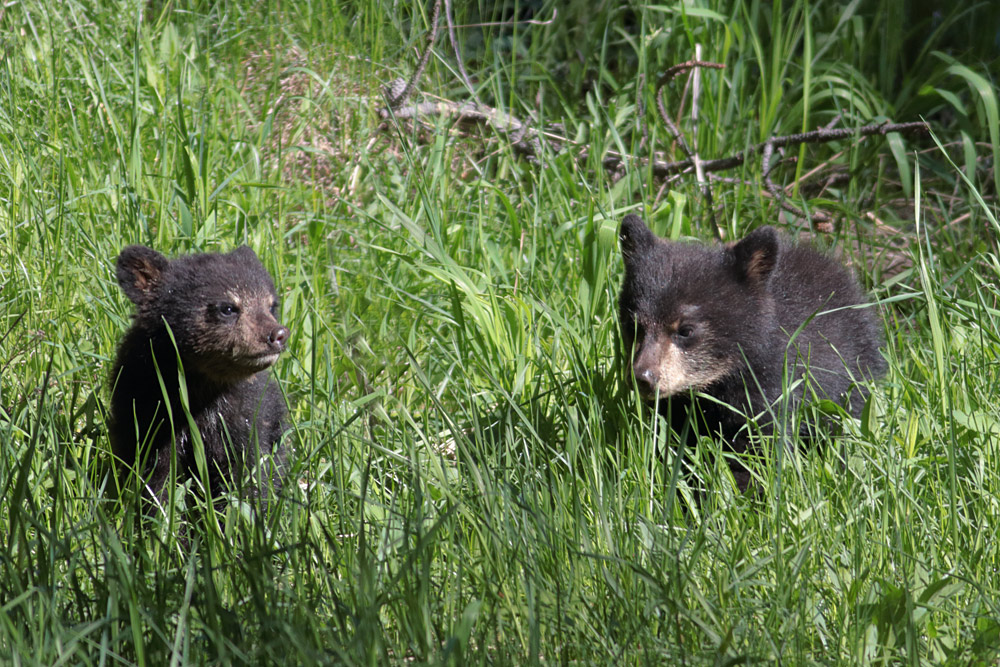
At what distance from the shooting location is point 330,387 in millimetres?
3738

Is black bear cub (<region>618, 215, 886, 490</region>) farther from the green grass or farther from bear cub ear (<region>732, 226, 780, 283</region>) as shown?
the green grass

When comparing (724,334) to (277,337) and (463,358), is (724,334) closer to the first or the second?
(463,358)

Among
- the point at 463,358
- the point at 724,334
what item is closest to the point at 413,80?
the point at 463,358

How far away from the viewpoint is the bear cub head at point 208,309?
3.77 m

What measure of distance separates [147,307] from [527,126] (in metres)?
2.75

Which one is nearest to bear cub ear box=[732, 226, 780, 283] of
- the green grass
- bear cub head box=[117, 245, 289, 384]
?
the green grass

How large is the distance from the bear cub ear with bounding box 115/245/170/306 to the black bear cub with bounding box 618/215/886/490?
1.71m

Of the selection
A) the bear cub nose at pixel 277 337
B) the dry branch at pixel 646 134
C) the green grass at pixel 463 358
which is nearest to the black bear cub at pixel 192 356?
the bear cub nose at pixel 277 337

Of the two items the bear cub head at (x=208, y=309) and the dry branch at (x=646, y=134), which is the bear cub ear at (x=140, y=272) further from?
the dry branch at (x=646, y=134)

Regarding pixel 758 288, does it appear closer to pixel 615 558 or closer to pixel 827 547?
pixel 827 547

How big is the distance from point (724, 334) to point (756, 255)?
0.33 m

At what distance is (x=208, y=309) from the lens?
12.5 ft

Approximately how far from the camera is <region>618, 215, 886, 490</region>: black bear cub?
3922 mm

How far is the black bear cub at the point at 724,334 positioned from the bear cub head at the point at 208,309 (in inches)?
51.5
